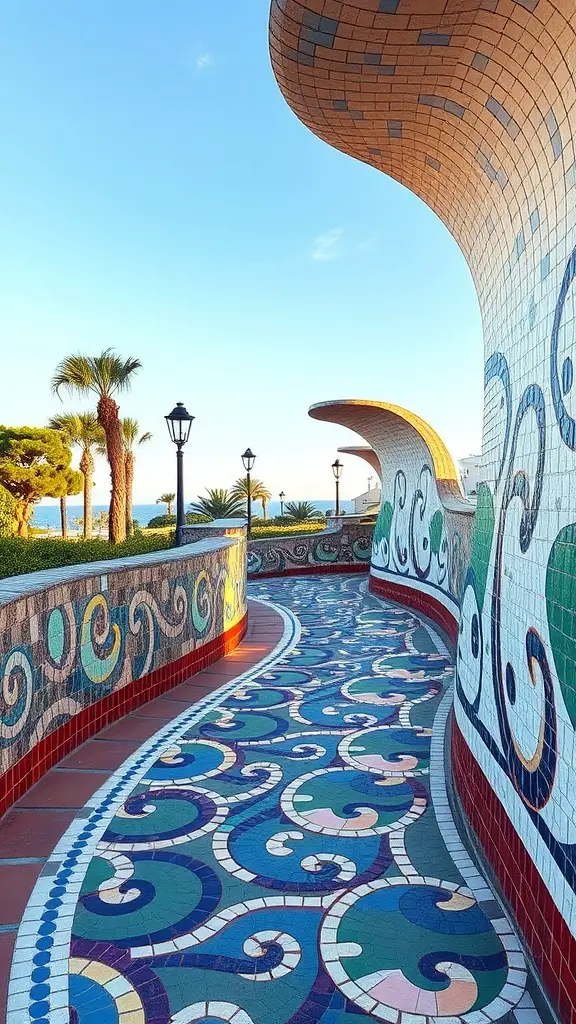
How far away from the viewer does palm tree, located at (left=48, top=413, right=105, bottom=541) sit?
36.1m

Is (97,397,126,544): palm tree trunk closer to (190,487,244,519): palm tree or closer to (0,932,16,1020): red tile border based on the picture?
(190,487,244,519): palm tree

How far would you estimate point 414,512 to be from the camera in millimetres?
10875

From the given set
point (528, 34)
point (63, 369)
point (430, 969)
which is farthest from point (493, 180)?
point (63, 369)

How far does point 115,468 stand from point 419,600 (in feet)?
40.0

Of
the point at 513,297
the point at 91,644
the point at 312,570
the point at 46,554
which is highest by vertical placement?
the point at 513,297

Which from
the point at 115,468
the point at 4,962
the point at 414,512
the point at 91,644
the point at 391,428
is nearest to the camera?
the point at 4,962

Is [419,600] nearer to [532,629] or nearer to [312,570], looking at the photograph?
[312,570]

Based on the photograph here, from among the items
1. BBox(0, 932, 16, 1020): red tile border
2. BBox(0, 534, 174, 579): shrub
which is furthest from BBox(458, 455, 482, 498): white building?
BBox(0, 932, 16, 1020): red tile border

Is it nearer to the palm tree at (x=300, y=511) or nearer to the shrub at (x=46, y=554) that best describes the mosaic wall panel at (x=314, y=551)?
the shrub at (x=46, y=554)

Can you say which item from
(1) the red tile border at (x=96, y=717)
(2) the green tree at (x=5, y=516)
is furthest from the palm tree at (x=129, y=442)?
(1) the red tile border at (x=96, y=717)

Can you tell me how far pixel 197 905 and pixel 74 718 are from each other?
197cm

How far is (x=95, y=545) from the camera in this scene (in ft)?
30.5

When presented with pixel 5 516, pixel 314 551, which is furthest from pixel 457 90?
pixel 314 551

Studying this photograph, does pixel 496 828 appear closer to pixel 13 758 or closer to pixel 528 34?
pixel 13 758
